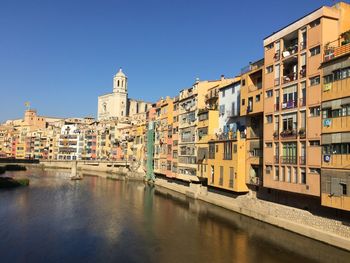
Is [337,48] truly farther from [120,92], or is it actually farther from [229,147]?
[120,92]

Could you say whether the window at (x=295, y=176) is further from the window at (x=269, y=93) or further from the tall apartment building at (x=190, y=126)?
the tall apartment building at (x=190, y=126)

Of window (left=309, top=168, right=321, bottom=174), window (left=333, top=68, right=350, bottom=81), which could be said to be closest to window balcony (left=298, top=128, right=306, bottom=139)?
window (left=309, top=168, right=321, bottom=174)

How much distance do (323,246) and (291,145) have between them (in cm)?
1050

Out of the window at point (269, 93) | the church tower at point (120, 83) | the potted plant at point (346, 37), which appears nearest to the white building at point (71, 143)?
the church tower at point (120, 83)

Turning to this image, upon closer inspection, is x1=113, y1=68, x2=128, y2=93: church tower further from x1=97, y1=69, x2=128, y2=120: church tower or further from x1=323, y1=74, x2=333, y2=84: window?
x1=323, y1=74, x2=333, y2=84: window

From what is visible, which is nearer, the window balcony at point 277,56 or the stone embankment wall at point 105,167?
the window balcony at point 277,56

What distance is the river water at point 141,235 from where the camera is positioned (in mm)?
29656

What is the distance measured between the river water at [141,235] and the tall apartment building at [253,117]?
580 centimetres

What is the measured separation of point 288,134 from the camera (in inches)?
1481

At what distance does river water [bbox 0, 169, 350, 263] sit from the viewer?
2966 centimetres

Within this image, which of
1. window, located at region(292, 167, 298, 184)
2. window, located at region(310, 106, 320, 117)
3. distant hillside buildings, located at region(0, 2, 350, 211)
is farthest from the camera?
window, located at region(292, 167, 298, 184)

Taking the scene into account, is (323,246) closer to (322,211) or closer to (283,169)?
(322,211)

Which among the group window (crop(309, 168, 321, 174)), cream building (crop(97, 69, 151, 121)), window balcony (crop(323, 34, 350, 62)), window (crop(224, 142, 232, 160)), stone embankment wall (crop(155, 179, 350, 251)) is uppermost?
cream building (crop(97, 69, 151, 121))

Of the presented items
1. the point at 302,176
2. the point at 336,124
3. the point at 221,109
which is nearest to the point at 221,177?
the point at 221,109
